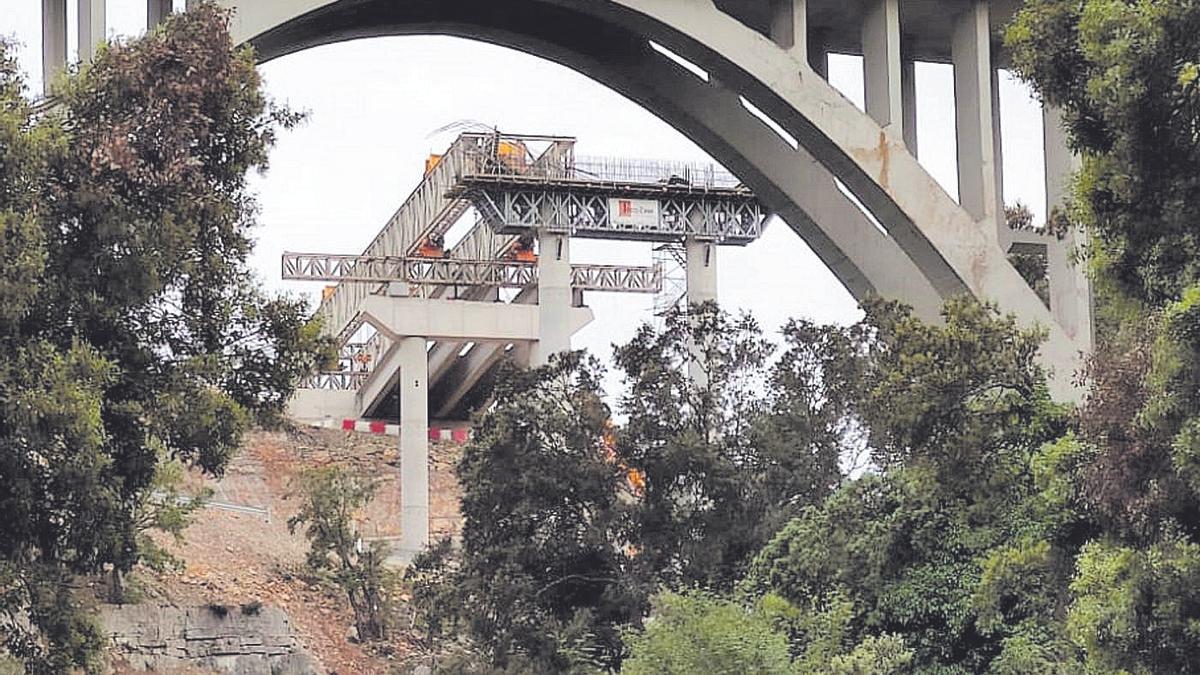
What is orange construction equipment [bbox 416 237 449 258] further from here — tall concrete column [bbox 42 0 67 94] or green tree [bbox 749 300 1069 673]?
tall concrete column [bbox 42 0 67 94]

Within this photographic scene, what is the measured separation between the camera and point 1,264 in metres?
12.4

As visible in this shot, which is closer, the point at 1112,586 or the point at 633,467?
the point at 1112,586

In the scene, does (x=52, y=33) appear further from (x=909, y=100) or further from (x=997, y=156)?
(x=997, y=156)

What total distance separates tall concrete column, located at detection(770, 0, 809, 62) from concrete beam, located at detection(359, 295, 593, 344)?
1963 centimetres

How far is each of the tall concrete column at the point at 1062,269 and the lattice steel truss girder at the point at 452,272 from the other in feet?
67.9

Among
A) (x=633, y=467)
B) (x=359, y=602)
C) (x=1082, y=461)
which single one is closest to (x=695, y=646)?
(x=1082, y=461)

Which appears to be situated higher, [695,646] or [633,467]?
[633,467]

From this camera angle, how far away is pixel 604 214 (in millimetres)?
34969

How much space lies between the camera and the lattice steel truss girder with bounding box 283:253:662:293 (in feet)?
124

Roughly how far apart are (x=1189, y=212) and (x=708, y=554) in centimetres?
1225

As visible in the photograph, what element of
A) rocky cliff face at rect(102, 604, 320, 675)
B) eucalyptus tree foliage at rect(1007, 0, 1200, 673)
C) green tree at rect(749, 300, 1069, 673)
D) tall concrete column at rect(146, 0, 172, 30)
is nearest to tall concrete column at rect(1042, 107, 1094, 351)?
green tree at rect(749, 300, 1069, 673)

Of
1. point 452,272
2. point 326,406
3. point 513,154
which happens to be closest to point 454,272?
point 452,272

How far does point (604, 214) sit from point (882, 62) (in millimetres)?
17586

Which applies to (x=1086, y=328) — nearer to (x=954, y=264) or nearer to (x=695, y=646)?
(x=954, y=264)
